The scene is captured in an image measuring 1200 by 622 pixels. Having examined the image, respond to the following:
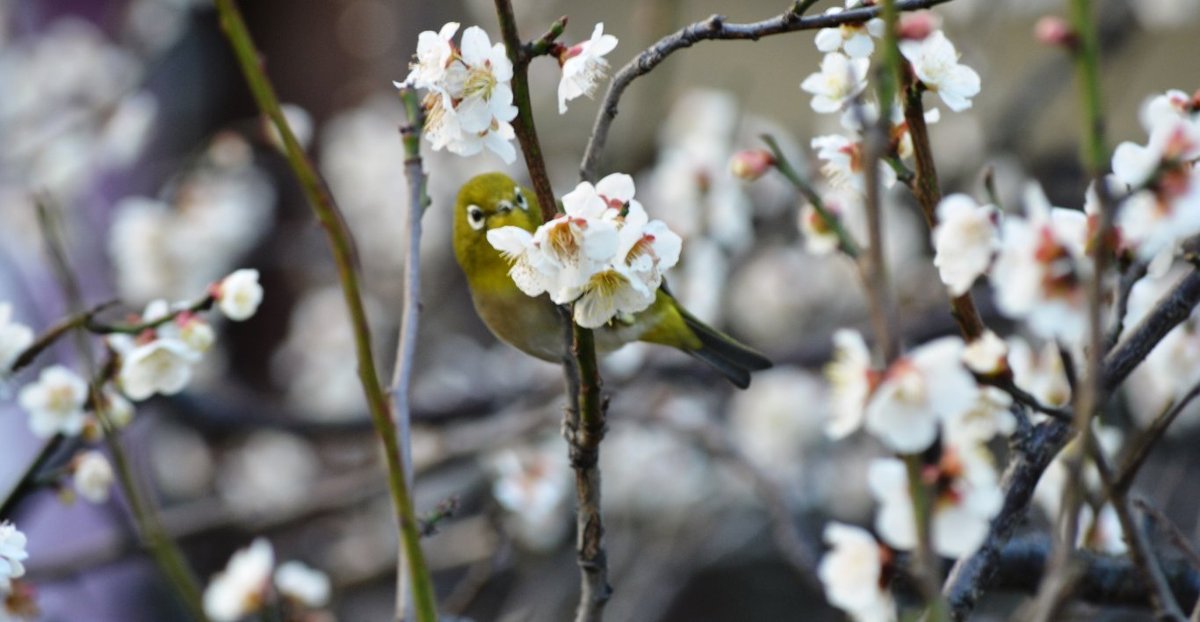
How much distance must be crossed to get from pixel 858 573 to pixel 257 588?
1016 millimetres

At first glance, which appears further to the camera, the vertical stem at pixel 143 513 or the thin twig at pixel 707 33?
the thin twig at pixel 707 33

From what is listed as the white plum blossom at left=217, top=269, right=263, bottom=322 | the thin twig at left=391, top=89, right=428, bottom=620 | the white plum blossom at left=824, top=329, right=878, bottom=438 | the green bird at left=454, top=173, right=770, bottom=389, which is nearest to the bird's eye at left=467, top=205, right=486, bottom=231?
the green bird at left=454, top=173, right=770, bottom=389

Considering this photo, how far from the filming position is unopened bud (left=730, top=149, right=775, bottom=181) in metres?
1.22

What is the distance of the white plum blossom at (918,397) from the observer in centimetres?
79

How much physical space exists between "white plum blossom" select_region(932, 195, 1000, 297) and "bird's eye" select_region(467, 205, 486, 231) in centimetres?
92

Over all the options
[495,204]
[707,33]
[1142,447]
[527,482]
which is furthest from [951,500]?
[527,482]

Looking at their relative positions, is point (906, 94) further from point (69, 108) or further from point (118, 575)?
point (118, 575)

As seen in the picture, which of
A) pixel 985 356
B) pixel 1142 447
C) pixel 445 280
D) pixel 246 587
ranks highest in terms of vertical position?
pixel 445 280

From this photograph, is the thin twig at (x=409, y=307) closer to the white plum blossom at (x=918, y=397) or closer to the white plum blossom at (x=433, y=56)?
the white plum blossom at (x=433, y=56)

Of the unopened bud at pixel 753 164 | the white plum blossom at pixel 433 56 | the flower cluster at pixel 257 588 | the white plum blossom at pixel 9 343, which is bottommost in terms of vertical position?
the flower cluster at pixel 257 588

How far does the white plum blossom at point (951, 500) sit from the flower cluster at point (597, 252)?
0.89 feet

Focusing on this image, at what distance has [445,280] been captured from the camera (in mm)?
4801

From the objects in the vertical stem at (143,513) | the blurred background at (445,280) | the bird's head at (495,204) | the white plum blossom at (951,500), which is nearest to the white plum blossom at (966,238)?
the white plum blossom at (951,500)

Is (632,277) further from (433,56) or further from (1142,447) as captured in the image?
(1142,447)
